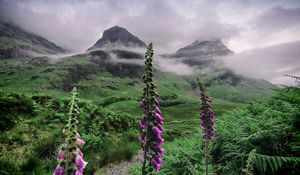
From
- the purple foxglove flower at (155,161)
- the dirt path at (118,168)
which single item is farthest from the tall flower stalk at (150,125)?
the dirt path at (118,168)

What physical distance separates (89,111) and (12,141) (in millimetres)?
5580

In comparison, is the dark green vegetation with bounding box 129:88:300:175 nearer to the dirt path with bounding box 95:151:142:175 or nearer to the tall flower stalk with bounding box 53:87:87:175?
the tall flower stalk with bounding box 53:87:87:175

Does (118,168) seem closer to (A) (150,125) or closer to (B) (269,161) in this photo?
(B) (269,161)

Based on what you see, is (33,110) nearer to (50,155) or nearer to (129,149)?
(50,155)

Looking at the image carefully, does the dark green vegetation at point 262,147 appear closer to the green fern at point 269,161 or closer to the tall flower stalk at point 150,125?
the green fern at point 269,161

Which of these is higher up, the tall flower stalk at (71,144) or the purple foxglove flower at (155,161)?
the tall flower stalk at (71,144)

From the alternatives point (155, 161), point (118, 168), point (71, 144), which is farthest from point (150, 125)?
point (118, 168)

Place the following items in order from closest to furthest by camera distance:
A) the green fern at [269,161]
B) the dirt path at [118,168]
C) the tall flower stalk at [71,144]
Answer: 1. the tall flower stalk at [71,144]
2. the green fern at [269,161]
3. the dirt path at [118,168]

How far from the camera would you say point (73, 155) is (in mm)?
2719

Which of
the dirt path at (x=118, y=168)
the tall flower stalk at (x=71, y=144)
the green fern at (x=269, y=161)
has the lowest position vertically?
the dirt path at (x=118, y=168)

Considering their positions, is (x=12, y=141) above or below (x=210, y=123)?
below

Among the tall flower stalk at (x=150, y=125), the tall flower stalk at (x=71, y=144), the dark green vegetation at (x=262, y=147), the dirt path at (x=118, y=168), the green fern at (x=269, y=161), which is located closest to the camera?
the tall flower stalk at (x=71, y=144)

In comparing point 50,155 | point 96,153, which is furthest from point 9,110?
point 96,153

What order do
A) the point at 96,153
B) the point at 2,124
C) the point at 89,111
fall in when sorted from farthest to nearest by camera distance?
the point at 89,111 → the point at 96,153 → the point at 2,124
